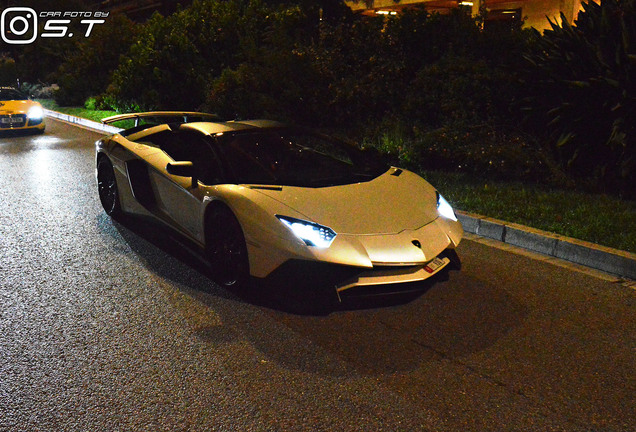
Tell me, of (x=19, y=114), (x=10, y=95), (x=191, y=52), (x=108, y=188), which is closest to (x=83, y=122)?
(x=10, y=95)

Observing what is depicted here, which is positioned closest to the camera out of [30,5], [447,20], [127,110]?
[447,20]

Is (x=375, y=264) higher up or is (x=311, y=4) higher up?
(x=311, y=4)

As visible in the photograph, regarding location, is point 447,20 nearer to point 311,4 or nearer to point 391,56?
point 391,56

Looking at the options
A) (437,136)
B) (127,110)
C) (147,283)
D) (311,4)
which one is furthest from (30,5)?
(147,283)

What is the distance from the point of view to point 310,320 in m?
4.53

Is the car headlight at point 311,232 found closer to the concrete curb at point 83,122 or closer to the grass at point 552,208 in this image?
the grass at point 552,208

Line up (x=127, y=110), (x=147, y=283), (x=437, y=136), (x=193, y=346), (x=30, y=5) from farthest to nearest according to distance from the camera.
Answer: (x=30, y=5)
(x=127, y=110)
(x=437, y=136)
(x=147, y=283)
(x=193, y=346)

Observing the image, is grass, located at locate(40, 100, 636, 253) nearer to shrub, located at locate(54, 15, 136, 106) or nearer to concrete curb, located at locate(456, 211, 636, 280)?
concrete curb, located at locate(456, 211, 636, 280)

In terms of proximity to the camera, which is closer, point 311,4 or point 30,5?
point 311,4

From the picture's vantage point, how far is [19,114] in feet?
58.9

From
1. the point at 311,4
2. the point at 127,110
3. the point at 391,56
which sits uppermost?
the point at 311,4

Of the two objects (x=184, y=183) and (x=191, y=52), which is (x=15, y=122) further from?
(x=184, y=183)

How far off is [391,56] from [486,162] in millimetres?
4102

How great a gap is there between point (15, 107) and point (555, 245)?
1648 centimetres
